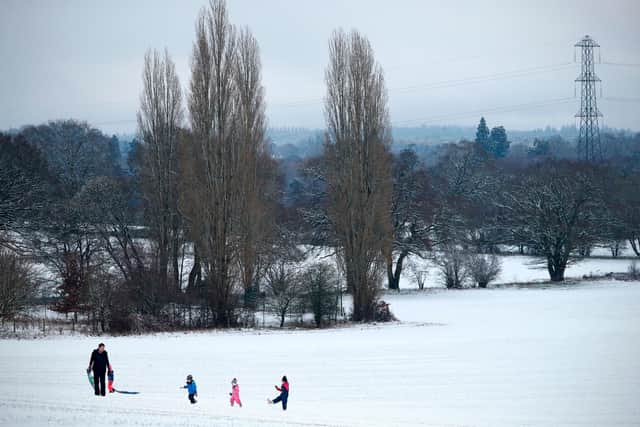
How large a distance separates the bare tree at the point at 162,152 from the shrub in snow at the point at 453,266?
20.1m

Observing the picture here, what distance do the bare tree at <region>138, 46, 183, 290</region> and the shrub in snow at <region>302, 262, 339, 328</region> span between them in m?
7.84

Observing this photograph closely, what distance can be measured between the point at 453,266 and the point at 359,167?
56.3ft

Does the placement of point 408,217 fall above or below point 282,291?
above

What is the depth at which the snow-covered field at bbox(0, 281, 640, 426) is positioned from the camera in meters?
17.7

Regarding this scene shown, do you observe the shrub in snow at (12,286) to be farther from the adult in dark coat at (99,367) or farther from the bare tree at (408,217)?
the bare tree at (408,217)

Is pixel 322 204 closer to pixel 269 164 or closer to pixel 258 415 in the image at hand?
pixel 269 164

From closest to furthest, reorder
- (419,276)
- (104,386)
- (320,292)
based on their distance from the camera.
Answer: (104,386)
(320,292)
(419,276)

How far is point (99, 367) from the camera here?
1856cm

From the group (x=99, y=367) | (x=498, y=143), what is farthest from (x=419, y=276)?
(x=498, y=143)

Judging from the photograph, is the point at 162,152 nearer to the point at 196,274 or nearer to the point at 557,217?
the point at 196,274

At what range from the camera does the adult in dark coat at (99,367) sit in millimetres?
18453

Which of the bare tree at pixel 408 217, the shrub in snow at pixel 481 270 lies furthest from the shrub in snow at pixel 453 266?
the bare tree at pixel 408 217

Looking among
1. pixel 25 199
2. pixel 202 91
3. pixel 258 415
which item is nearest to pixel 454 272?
pixel 202 91

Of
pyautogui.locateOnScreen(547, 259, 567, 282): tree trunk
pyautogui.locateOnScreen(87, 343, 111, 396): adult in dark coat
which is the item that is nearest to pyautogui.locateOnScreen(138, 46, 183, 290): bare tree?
pyautogui.locateOnScreen(87, 343, 111, 396): adult in dark coat
